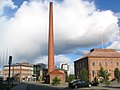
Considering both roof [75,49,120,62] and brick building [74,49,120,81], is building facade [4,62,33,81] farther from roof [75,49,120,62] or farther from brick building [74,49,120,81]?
brick building [74,49,120,81]

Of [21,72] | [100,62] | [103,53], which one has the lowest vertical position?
[21,72]

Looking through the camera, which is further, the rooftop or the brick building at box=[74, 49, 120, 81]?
the rooftop

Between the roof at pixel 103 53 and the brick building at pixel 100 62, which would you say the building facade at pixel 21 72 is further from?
the brick building at pixel 100 62

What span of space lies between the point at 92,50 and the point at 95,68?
455 inches

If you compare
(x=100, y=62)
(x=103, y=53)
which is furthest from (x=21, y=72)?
(x=100, y=62)

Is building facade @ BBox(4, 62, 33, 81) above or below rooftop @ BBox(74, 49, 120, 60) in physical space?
below

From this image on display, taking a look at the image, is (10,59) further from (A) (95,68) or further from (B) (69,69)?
(B) (69,69)

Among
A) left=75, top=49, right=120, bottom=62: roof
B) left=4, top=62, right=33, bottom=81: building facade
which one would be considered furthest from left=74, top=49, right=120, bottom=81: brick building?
left=4, top=62, right=33, bottom=81: building facade

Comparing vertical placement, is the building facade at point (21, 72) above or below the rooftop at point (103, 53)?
below

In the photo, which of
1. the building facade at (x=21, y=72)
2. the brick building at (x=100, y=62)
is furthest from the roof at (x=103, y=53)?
the building facade at (x=21, y=72)

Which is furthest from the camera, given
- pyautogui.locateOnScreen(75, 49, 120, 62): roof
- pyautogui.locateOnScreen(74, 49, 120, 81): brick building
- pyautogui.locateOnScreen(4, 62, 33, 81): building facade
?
pyautogui.locateOnScreen(4, 62, 33, 81): building facade

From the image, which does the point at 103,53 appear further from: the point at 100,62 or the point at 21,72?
the point at 21,72

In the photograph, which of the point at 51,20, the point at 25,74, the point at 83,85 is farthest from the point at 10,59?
the point at 25,74

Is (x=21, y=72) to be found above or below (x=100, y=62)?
below
